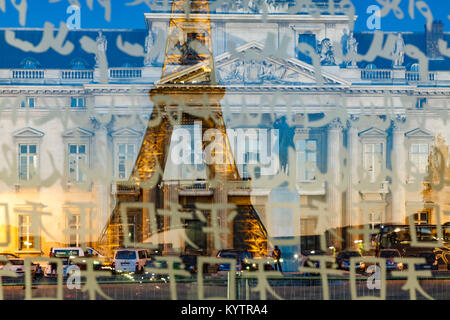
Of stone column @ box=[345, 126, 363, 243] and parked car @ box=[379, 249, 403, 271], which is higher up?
stone column @ box=[345, 126, 363, 243]

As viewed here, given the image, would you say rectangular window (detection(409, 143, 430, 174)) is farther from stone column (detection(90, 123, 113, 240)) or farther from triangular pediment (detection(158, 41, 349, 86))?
stone column (detection(90, 123, 113, 240))

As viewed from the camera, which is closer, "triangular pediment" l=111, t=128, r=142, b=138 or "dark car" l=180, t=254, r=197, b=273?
"dark car" l=180, t=254, r=197, b=273

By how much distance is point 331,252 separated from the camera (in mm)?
43094

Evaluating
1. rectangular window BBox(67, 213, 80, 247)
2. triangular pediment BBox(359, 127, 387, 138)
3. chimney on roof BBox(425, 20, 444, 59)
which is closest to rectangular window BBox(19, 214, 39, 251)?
rectangular window BBox(67, 213, 80, 247)

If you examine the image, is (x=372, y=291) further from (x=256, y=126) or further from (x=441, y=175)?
(x=256, y=126)

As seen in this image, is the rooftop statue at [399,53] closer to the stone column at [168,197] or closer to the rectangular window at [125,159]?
the stone column at [168,197]

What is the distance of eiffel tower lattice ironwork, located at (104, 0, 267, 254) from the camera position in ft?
104

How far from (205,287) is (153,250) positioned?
2534cm

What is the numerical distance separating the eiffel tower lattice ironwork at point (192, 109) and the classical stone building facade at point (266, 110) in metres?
5.50

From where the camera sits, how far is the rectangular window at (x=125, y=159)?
1994 inches

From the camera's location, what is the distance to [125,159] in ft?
174

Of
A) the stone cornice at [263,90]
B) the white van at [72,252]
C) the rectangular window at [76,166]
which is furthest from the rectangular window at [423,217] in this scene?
the rectangular window at [76,166]

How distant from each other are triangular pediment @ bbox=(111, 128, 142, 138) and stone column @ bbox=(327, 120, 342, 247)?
1072 centimetres
